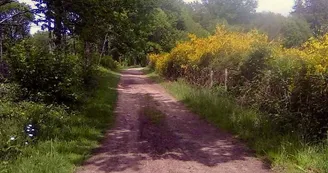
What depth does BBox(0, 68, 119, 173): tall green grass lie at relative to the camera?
555 centimetres

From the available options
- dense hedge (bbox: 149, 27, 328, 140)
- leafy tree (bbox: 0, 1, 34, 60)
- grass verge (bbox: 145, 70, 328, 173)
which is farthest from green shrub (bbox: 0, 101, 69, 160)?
dense hedge (bbox: 149, 27, 328, 140)

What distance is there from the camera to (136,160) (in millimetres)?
6375

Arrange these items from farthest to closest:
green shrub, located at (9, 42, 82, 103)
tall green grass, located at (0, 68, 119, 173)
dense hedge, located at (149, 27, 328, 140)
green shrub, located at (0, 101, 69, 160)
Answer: green shrub, located at (9, 42, 82, 103) < dense hedge, located at (149, 27, 328, 140) < green shrub, located at (0, 101, 69, 160) < tall green grass, located at (0, 68, 119, 173)

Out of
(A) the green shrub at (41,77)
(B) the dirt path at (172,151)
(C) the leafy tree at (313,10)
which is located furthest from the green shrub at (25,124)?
(C) the leafy tree at (313,10)

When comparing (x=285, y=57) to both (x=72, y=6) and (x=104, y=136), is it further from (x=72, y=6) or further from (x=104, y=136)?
(x=72, y=6)

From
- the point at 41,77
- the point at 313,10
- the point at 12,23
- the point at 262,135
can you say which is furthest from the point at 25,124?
the point at 313,10

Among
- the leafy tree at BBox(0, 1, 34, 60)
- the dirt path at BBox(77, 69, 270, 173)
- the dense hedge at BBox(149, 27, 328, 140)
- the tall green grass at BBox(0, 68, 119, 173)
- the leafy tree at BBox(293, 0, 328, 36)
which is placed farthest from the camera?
the leafy tree at BBox(293, 0, 328, 36)

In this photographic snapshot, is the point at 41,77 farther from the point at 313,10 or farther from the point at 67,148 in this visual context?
the point at 313,10

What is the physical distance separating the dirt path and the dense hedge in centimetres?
136

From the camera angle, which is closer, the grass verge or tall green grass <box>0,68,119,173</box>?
tall green grass <box>0,68,119,173</box>

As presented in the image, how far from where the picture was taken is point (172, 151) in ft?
22.9

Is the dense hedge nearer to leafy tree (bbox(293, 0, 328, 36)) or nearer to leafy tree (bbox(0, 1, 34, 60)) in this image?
leafy tree (bbox(0, 1, 34, 60))

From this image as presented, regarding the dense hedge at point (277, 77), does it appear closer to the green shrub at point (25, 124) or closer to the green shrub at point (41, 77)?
the green shrub at point (25, 124)

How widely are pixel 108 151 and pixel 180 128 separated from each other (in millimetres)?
2724
